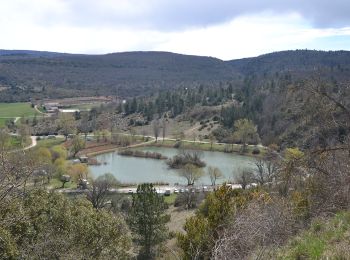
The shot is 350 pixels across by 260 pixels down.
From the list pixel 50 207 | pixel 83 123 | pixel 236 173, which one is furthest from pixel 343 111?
pixel 83 123

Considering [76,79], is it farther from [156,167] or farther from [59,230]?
[59,230]

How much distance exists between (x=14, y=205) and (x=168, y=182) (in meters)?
37.0

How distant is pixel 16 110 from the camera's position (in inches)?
4274

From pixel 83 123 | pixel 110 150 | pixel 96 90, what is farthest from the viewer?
pixel 96 90

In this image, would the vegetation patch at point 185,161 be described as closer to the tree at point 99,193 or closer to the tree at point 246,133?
the tree at point 246,133

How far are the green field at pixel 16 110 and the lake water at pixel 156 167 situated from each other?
4595cm

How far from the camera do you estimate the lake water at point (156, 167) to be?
1886 inches

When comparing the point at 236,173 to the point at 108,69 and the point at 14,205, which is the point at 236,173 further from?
the point at 108,69

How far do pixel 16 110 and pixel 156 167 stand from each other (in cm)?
6591

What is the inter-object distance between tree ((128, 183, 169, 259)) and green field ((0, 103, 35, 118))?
85.0 m

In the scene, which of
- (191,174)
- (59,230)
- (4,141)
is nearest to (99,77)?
(191,174)

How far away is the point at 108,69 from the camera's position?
197375 millimetres

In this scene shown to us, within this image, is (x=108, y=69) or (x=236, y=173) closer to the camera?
(x=236, y=173)

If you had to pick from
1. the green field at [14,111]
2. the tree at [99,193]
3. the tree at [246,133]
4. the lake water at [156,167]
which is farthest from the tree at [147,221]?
the green field at [14,111]
